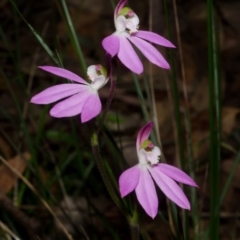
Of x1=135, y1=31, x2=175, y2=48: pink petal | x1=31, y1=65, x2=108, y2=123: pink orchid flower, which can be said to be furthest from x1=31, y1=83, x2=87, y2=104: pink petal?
x1=135, y1=31, x2=175, y2=48: pink petal

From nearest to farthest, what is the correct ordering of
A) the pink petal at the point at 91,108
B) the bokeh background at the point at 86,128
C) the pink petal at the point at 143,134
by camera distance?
1. the pink petal at the point at 91,108
2. the pink petal at the point at 143,134
3. the bokeh background at the point at 86,128

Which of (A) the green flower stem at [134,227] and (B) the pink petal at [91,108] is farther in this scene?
(A) the green flower stem at [134,227]

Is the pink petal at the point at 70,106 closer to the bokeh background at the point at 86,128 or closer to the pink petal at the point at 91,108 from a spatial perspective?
Result: the pink petal at the point at 91,108

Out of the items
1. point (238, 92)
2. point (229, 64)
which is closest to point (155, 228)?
point (238, 92)

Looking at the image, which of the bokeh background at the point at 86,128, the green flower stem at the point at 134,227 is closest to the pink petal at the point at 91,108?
the green flower stem at the point at 134,227

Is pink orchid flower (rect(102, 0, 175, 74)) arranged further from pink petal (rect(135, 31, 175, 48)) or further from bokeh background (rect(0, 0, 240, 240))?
bokeh background (rect(0, 0, 240, 240))

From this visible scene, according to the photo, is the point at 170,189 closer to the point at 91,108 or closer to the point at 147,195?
the point at 147,195
